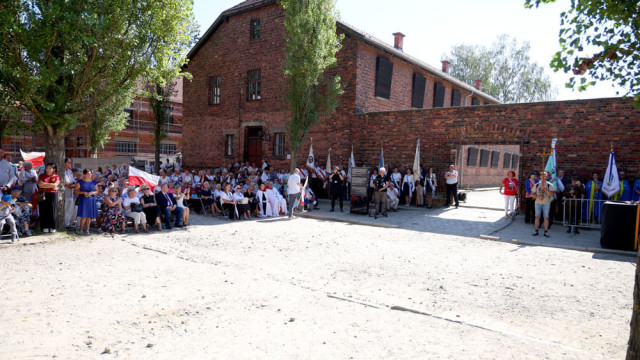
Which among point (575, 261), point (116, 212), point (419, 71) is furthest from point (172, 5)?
point (419, 71)

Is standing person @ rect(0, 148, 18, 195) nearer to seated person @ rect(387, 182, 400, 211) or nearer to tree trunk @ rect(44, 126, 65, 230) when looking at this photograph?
tree trunk @ rect(44, 126, 65, 230)

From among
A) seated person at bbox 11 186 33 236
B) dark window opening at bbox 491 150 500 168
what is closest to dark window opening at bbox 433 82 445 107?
dark window opening at bbox 491 150 500 168

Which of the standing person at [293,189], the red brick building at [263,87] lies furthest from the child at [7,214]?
the red brick building at [263,87]

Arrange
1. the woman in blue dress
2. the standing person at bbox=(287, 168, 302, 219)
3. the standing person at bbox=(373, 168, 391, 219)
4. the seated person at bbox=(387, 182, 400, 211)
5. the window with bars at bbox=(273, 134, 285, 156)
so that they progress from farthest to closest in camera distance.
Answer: the window with bars at bbox=(273, 134, 285, 156)
the seated person at bbox=(387, 182, 400, 211)
the standing person at bbox=(373, 168, 391, 219)
the standing person at bbox=(287, 168, 302, 219)
the woman in blue dress

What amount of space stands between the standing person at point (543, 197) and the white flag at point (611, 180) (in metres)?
2.23

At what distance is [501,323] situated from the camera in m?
4.70

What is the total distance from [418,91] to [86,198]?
18.0m

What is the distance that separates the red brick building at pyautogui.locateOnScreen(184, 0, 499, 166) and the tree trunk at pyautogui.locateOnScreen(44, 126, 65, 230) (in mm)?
9107

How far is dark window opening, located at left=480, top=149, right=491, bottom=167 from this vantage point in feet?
89.5

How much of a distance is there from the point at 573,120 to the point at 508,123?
1.97 metres

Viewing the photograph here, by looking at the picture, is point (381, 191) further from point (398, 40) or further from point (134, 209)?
point (398, 40)

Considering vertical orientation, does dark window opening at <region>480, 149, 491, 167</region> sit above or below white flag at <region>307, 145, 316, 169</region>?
above

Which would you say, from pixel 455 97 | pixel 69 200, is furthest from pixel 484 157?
pixel 69 200

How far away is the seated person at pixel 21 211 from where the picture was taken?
9.08 m
